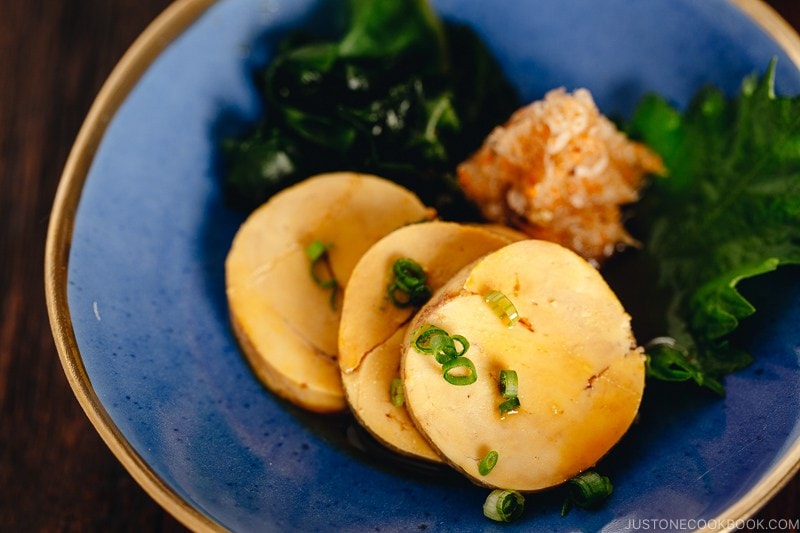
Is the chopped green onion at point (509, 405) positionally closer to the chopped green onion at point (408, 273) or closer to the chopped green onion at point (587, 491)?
the chopped green onion at point (587, 491)

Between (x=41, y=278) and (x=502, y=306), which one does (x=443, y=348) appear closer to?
(x=502, y=306)

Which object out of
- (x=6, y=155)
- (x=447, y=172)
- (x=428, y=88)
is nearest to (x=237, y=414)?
(x=447, y=172)

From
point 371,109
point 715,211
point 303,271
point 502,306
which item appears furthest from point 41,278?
point 715,211

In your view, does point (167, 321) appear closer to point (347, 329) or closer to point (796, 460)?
point (347, 329)

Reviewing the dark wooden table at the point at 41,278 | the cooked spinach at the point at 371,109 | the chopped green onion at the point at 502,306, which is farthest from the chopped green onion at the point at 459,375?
the dark wooden table at the point at 41,278

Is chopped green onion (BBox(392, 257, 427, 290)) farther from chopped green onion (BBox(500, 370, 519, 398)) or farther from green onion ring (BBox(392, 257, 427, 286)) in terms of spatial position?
chopped green onion (BBox(500, 370, 519, 398))
